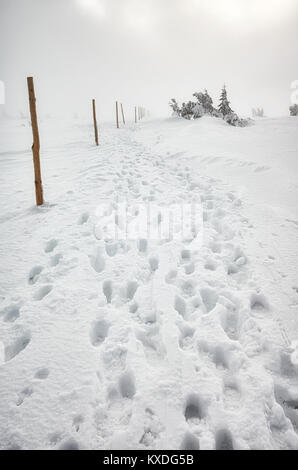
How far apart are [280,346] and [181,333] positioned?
3.04 feet

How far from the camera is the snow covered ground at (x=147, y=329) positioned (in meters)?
1.85

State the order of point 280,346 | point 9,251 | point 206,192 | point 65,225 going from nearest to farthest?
point 280,346 < point 9,251 < point 65,225 < point 206,192

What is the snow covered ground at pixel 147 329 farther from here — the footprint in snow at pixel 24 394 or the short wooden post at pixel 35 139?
the short wooden post at pixel 35 139

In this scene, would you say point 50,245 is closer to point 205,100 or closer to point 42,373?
point 42,373

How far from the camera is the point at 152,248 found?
4086 millimetres

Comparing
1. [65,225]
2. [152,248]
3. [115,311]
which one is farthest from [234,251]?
[65,225]

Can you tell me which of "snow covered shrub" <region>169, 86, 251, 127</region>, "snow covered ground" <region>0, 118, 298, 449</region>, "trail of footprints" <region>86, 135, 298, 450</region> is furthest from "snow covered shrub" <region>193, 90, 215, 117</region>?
"trail of footprints" <region>86, 135, 298, 450</region>

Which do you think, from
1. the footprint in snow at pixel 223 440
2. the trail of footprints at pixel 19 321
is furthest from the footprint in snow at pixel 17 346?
the footprint in snow at pixel 223 440

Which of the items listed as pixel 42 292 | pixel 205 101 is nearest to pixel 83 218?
pixel 42 292

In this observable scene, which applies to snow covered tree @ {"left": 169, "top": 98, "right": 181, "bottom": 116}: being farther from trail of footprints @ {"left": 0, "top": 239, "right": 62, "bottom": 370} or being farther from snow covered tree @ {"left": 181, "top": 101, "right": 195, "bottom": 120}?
trail of footprints @ {"left": 0, "top": 239, "right": 62, "bottom": 370}

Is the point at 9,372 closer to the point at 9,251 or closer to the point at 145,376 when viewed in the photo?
the point at 145,376

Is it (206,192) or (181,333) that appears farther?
(206,192)

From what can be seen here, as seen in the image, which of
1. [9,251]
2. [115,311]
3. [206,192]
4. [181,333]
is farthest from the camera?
[206,192]
